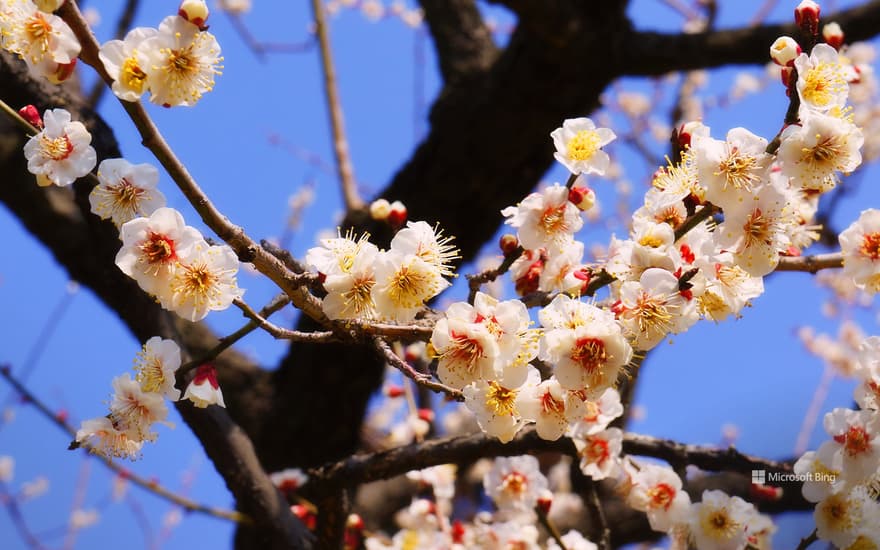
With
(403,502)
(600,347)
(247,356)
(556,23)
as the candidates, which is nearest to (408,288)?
(600,347)

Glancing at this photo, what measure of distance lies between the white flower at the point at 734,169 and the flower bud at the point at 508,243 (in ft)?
1.06

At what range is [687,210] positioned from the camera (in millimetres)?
1142

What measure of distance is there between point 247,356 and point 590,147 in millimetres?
1973

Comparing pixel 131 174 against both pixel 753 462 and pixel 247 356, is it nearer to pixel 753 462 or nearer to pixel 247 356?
pixel 753 462

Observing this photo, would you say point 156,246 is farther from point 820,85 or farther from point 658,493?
point 658,493

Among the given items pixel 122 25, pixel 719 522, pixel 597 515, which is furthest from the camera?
pixel 122 25

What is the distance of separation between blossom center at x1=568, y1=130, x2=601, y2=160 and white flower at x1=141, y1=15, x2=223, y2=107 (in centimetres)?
52

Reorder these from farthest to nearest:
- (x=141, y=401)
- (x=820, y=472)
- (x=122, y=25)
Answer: (x=122, y=25), (x=820, y=472), (x=141, y=401)

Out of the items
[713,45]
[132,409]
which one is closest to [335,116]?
[713,45]

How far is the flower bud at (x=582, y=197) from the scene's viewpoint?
1183mm

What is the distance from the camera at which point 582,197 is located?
119 centimetres

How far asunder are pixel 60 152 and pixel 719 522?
1.27 metres

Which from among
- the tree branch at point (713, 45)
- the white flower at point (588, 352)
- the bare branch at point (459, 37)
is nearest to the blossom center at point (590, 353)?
the white flower at point (588, 352)

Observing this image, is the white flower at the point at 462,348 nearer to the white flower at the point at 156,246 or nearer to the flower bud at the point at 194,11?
the white flower at the point at 156,246
